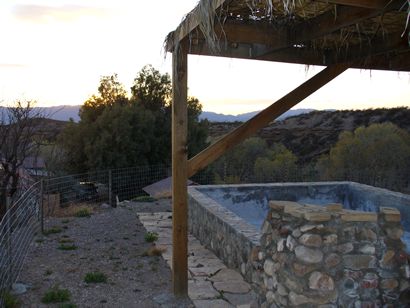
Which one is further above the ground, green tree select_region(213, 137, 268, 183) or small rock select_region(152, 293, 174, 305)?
green tree select_region(213, 137, 268, 183)

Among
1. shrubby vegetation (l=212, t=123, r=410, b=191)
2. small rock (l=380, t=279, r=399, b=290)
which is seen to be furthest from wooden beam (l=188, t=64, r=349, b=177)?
shrubby vegetation (l=212, t=123, r=410, b=191)

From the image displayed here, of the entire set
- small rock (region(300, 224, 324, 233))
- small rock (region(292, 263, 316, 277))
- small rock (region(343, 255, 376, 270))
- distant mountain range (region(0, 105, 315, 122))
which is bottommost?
small rock (region(292, 263, 316, 277))

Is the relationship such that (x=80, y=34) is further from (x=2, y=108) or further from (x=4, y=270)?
(x=4, y=270)

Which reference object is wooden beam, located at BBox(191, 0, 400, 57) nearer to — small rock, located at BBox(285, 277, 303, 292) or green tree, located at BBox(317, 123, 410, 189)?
small rock, located at BBox(285, 277, 303, 292)

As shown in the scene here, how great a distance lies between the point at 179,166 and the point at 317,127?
27.4 meters

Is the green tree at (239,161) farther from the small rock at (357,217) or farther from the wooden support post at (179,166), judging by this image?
the small rock at (357,217)

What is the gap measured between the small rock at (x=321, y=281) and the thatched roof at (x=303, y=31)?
1.83m

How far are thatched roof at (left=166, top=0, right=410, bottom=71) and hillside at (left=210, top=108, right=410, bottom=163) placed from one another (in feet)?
60.0

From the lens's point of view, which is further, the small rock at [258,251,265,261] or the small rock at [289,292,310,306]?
the small rock at [258,251,265,261]

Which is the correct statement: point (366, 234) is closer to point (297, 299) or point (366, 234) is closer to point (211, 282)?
point (297, 299)

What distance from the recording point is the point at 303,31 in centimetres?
468

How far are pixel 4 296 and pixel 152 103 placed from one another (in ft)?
48.0

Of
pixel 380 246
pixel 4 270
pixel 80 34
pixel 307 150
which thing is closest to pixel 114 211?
Answer: pixel 80 34

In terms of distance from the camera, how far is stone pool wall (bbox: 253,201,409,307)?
10.1 ft
